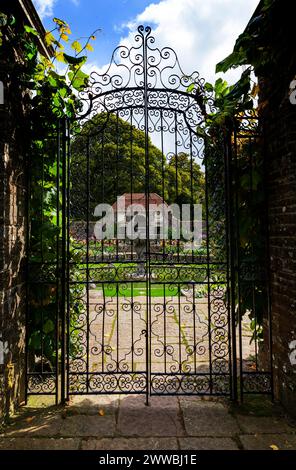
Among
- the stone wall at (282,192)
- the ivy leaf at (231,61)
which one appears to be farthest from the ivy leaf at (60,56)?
the stone wall at (282,192)

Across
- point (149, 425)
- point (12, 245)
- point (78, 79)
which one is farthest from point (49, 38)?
point (149, 425)

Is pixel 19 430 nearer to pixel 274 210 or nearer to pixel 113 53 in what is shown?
pixel 274 210

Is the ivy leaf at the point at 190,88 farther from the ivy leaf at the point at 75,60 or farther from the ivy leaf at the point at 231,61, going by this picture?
the ivy leaf at the point at 75,60

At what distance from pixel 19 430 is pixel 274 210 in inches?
120

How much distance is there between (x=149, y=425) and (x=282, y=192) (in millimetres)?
2414

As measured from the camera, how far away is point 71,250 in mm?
3473

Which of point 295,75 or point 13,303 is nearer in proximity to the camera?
point 295,75

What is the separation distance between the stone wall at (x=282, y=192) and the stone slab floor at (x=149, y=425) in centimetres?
36

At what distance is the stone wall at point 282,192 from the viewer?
267 cm

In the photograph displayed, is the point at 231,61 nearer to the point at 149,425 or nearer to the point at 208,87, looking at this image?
the point at 208,87

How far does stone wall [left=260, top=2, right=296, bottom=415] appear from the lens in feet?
8.75

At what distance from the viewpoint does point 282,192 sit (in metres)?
2.88
